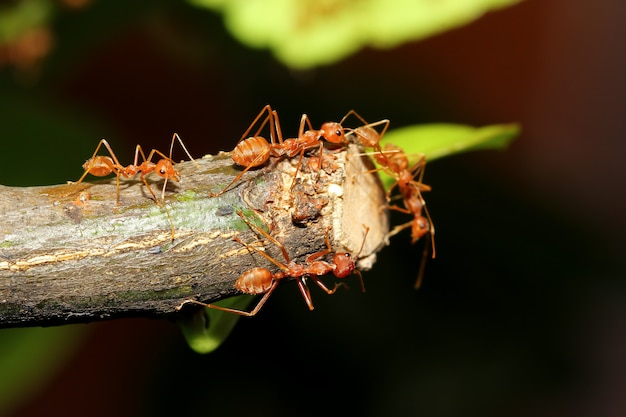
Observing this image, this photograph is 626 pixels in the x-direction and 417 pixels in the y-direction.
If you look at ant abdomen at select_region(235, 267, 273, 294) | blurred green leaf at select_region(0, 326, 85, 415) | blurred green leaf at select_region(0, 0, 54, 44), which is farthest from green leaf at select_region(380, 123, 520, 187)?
blurred green leaf at select_region(0, 0, 54, 44)

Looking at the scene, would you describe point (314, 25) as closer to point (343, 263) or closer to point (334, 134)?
point (334, 134)

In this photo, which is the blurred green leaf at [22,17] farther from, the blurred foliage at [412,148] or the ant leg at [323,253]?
the ant leg at [323,253]

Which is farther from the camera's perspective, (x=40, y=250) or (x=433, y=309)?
(x=433, y=309)

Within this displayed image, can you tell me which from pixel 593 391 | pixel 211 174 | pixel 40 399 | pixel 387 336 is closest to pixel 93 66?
pixel 40 399

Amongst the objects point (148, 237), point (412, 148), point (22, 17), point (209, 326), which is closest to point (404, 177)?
point (412, 148)

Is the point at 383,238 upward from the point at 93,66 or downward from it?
downward

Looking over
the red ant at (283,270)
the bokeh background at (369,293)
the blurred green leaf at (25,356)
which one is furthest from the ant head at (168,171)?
the bokeh background at (369,293)

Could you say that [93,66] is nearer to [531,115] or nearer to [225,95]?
[225,95]
